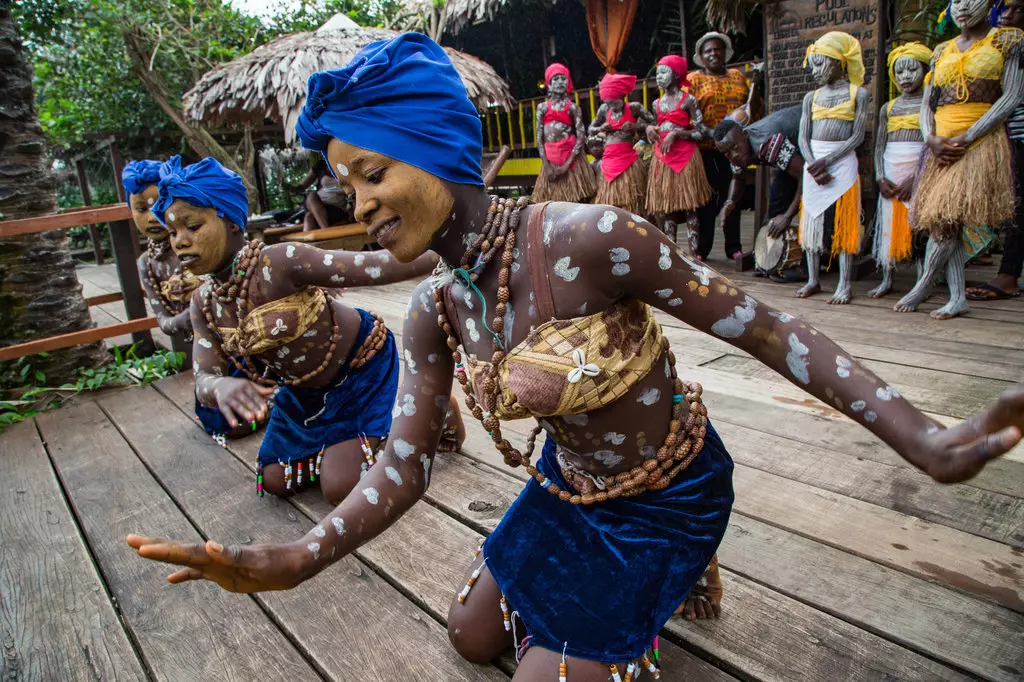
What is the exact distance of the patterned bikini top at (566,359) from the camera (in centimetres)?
134

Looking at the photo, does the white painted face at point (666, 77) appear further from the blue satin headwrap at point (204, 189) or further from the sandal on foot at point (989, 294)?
the blue satin headwrap at point (204, 189)

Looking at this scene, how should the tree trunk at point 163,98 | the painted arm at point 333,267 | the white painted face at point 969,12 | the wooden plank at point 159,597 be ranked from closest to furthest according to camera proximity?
1. the wooden plank at point 159,597
2. the painted arm at point 333,267
3. the white painted face at point 969,12
4. the tree trunk at point 163,98

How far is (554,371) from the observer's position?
133 cm

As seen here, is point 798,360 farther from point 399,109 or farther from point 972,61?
point 972,61

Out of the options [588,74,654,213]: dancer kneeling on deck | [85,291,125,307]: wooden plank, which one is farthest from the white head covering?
[85,291,125,307]: wooden plank

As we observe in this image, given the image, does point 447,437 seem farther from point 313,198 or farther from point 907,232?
point 313,198

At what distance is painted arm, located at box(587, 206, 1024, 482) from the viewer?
4.00 feet

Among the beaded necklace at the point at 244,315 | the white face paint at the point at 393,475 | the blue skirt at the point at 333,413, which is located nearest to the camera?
the white face paint at the point at 393,475

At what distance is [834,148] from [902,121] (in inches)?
15.9

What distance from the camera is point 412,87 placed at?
139cm

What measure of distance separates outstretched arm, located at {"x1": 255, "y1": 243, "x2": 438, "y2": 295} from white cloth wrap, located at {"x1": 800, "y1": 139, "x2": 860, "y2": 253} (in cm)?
325

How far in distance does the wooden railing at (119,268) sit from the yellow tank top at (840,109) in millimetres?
4563

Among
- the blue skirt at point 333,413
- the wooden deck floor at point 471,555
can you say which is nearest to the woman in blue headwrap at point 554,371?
the wooden deck floor at point 471,555

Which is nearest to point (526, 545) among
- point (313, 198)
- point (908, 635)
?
point (908, 635)
